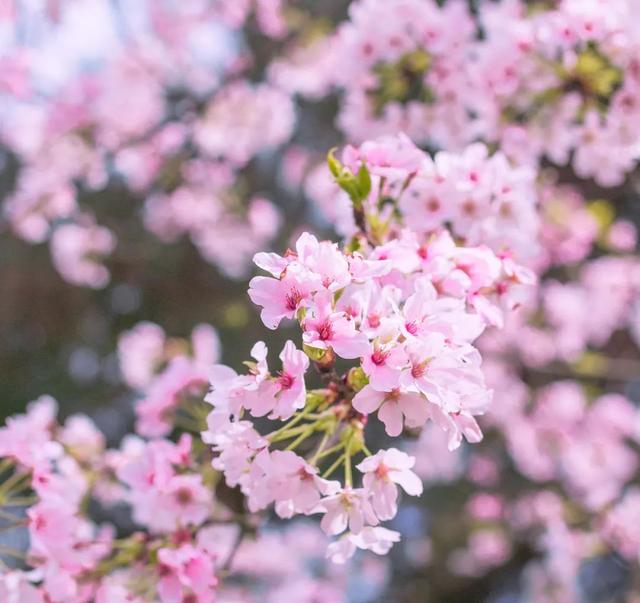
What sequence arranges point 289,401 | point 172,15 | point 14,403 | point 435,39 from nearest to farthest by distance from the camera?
1. point 289,401
2. point 435,39
3. point 172,15
4. point 14,403

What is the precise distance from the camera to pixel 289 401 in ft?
3.64

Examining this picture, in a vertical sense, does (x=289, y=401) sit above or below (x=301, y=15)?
above

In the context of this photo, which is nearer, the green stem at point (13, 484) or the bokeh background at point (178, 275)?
the green stem at point (13, 484)

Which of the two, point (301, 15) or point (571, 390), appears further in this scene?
point (571, 390)

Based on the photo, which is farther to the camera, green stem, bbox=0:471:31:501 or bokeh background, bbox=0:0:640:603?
bokeh background, bbox=0:0:640:603

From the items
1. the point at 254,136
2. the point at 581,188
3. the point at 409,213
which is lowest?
the point at 581,188

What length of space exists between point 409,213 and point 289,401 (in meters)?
0.59

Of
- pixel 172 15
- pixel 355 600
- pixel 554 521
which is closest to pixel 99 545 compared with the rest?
pixel 554 521

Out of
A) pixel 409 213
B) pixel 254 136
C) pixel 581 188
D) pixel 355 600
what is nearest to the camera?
pixel 409 213

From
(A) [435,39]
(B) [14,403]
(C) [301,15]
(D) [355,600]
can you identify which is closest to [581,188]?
(C) [301,15]

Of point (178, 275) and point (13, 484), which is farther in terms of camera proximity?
point (178, 275)

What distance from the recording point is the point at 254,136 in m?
4.50

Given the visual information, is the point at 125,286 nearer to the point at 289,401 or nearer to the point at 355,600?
the point at 355,600

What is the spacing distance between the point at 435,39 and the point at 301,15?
2405 mm
